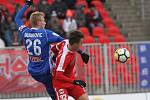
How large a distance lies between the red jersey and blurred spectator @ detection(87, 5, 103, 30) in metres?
10.8

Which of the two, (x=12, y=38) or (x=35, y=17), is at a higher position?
(x=35, y=17)

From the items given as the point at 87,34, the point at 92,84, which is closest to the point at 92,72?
the point at 92,84

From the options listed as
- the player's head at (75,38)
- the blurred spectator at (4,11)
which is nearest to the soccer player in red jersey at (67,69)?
the player's head at (75,38)

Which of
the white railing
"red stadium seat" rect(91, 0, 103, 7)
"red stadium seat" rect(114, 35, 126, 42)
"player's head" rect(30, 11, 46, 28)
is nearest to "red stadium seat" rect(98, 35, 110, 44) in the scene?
"red stadium seat" rect(114, 35, 126, 42)

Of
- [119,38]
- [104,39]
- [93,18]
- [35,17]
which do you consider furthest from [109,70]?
[35,17]

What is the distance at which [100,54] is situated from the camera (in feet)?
53.7

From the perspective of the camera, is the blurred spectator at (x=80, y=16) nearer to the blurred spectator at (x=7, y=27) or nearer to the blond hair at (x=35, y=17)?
the blurred spectator at (x=7, y=27)

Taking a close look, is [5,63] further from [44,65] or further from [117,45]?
[44,65]

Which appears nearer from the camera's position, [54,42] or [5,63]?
[54,42]

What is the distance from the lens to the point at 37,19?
10.2 metres

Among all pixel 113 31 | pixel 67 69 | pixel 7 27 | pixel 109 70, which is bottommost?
pixel 109 70

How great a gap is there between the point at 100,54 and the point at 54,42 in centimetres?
631

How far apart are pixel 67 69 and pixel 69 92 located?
0.44 m

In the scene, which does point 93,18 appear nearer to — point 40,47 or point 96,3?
point 96,3
